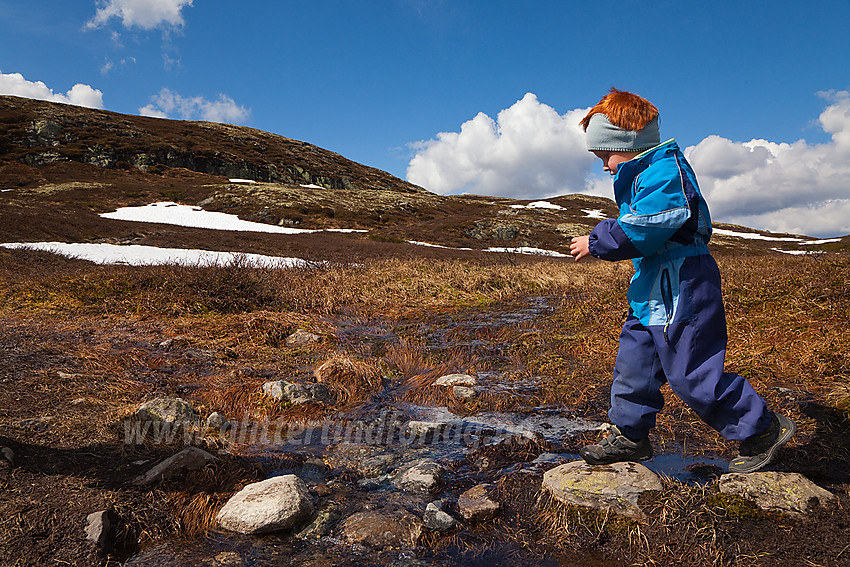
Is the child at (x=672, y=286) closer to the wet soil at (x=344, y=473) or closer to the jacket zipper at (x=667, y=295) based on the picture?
the jacket zipper at (x=667, y=295)

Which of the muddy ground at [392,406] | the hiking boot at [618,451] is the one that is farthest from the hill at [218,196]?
the hiking boot at [618,451]

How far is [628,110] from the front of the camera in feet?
8.57

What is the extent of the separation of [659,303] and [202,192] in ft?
157

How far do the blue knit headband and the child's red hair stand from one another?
22 mm

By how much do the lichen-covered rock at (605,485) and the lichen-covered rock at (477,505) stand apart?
1.11ft

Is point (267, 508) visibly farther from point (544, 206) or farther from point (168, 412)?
point (544, 206)

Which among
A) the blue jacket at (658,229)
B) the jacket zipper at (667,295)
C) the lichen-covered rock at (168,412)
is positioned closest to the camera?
the blue jacket at (658,229)

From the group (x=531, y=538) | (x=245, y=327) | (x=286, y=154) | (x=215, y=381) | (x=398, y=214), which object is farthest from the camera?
(x=286, y=154)

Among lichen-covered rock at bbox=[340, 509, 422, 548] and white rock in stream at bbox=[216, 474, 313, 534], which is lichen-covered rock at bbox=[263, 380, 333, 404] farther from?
lichen-covered rock at bbox=[340, 509, 422, 548]

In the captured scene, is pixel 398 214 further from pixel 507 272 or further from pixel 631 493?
pixel 631 493

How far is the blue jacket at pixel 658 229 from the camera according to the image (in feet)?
7.77

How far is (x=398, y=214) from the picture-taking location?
48219mm

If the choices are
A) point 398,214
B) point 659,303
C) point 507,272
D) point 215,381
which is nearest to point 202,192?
point 398,214

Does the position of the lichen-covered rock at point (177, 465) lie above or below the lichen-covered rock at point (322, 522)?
above
